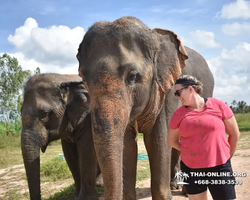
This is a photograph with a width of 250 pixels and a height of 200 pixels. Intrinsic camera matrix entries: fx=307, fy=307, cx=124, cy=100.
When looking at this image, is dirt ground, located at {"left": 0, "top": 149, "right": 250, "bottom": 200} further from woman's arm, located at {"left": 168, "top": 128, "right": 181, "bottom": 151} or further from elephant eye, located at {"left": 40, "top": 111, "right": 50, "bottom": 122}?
woman's arm, located at {"left": 168, "top": 128, "right": 181, "bottom": 151}

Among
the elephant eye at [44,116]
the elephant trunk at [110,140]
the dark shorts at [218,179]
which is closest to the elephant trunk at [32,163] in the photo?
the elephant eye at [44,116]

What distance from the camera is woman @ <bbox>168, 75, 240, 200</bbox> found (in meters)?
2.45

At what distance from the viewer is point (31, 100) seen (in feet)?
15.0

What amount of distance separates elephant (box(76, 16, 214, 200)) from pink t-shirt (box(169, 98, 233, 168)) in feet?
1.69

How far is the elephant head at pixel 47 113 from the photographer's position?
4348mm

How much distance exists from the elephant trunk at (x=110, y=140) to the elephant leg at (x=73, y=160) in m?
3.16

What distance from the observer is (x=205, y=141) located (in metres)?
2.44

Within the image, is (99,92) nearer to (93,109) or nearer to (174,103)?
(93,109)

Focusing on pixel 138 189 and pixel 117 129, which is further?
pixel 138 189

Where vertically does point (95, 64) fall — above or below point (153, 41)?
below

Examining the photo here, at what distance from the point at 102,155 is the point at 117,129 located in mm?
234

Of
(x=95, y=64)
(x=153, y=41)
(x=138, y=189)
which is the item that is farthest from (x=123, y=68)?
(x=138, y=189)

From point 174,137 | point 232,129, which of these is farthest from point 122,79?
point 232,129

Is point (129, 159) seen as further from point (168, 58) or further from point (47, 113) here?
point (47, 113)
